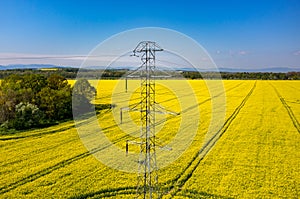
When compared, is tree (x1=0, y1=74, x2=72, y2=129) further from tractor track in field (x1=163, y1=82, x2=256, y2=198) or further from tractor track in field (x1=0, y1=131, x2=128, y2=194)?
tractor track in field (x1=163, y1=82, x2=256, y2=198)

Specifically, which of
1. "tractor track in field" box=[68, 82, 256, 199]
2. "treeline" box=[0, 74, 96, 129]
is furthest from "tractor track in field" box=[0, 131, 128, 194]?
"treeline" box=[0, 74, 96, 129]

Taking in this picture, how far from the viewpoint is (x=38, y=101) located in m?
35.2

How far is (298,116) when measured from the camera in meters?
38.3

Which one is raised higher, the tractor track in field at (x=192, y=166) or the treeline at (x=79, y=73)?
the treeline at (x=79, y=73)

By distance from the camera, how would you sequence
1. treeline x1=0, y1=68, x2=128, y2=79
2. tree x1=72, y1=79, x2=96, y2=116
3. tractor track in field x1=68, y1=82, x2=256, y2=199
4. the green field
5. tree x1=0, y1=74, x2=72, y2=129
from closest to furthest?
A: tractor track in field x1=68, y1=82, x2=256, y2=199
the green field
treeline x1=0, y1=68, x2=128, y2=79
tree x1=0, y1=74, x2=72, y2=129
tree x1=72, y1=79, x2=96, y2=116

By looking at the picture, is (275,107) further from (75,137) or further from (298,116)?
(75,137)

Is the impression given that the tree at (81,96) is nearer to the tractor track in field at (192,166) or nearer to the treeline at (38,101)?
the treeline at (38,101)

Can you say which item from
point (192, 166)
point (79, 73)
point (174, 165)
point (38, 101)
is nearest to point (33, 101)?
point (38, 101)

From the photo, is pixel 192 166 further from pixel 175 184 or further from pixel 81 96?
pixel 81 96

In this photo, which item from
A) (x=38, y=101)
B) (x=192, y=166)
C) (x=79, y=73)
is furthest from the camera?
(x=38, y=101)

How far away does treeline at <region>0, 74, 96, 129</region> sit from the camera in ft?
102

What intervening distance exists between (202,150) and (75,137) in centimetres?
1209

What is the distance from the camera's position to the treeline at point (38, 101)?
30.9 metres

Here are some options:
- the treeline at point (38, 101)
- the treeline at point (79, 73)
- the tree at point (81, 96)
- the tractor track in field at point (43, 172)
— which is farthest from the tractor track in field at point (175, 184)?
the tree at point (81, 96)
